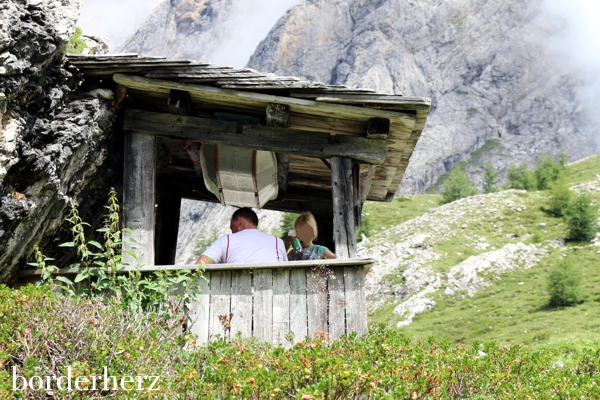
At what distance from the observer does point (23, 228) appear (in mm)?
5855

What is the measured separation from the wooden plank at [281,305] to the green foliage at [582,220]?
205 feet

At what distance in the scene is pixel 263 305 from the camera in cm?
644

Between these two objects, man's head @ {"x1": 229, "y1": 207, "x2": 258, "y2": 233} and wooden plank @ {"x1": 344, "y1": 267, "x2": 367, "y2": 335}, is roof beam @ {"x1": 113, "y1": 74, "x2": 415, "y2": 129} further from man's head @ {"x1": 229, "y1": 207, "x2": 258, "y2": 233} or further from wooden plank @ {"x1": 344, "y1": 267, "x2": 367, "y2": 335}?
wooden plank @ {"x1": 344, "y1": 267, "x2": 367, "y2": 335}

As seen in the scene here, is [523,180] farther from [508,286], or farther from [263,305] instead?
[263,305]

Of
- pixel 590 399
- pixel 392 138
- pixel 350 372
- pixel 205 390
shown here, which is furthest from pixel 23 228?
pixel 590 399

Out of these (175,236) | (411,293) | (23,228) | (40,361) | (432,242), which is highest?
(432,242)

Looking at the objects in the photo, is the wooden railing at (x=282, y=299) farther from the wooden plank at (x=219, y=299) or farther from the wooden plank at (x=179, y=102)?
the wooden plank at (x=179, y=102)

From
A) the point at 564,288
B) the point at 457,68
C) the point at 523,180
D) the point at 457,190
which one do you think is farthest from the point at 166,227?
the point at 457,68

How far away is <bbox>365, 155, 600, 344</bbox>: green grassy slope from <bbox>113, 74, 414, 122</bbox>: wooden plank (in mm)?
21737

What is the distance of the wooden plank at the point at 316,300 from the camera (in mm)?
6445

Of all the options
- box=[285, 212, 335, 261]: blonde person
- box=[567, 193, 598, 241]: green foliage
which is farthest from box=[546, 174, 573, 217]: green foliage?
box=[285, 212, 335, 261]: blonde person

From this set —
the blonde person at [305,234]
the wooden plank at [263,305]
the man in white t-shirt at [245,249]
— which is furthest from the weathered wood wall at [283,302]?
the blonde person at [305,234]

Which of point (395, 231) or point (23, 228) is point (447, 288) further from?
point (23, 228)

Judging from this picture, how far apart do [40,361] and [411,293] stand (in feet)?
166
